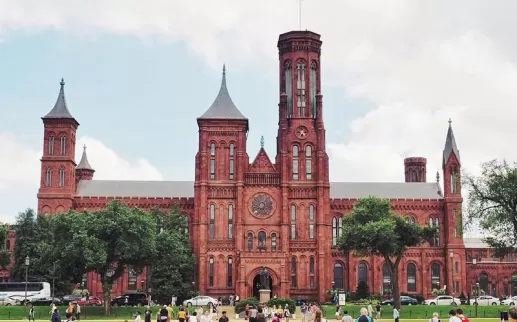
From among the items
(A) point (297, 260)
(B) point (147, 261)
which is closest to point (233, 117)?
(A) point (297, 260)

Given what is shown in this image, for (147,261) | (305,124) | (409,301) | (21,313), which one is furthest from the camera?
(305,124)

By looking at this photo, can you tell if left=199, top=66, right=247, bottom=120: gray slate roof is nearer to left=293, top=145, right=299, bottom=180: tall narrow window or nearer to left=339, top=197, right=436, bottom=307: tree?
left=293, top=145, right=299, bottom=180: tall narrow window

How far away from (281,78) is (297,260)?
81.6 feet

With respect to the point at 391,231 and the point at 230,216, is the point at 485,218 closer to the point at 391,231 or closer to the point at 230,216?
the point at 391,231

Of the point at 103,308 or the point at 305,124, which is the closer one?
the point at 103,308

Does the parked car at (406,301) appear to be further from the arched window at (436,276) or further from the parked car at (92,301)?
the parked car at (92,301)

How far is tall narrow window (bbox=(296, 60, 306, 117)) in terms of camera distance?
10520 centimetres

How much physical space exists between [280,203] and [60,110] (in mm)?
Result: 34483

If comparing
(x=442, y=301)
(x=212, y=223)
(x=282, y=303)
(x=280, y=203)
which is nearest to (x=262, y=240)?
(x=280, y=203)

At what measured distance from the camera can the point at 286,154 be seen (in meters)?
102

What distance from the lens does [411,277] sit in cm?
11162

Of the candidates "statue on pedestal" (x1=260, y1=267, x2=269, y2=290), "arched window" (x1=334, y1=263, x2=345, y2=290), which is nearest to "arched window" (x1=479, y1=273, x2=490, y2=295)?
"arched window" (x1=334, y1=263, x2=345, y2=290)

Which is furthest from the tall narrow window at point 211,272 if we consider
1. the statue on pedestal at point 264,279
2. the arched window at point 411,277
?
the arched window at point 411,277

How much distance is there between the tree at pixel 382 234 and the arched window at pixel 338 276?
69.2 feet
